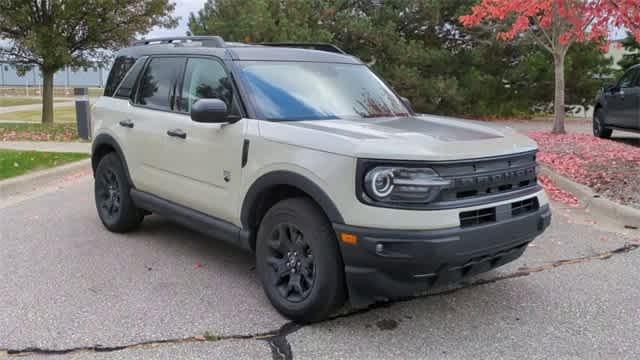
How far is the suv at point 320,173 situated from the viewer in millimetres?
3484

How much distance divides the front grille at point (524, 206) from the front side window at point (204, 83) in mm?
2168

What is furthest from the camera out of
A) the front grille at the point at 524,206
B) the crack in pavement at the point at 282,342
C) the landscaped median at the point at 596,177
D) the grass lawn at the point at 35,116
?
the grass lawn at the point at 35,116

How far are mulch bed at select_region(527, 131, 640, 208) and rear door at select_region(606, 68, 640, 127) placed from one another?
3.25 ft

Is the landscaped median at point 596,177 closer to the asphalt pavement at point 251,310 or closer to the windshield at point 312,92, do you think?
the asphalt pavement at point 251,310

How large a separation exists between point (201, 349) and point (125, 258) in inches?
79.7

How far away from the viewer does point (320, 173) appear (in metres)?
3.70

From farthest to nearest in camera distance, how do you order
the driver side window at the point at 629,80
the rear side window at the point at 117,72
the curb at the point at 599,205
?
the driver side window at the point at 629,80, the curb at the point at 599,205, the rear side window at the point at 117,72

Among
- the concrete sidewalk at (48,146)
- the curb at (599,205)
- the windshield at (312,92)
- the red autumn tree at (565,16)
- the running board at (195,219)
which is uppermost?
the red autumn tree at (565,16)

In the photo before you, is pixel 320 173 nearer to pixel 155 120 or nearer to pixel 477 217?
pixel 477 217

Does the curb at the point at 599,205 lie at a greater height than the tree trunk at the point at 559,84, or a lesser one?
lesser

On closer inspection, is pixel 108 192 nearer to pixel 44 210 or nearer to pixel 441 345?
pixel 44 210

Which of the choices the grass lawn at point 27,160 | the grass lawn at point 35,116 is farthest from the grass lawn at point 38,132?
the grass lawn at point 35,116

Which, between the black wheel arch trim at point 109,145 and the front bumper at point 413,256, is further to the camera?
the black wheel arch trim at point 109,145

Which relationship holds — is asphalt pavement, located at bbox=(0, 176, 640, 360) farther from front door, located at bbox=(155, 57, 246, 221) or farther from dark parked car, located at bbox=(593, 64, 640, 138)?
dark parked car, located at bbox=(593, 64, 640, 138)
